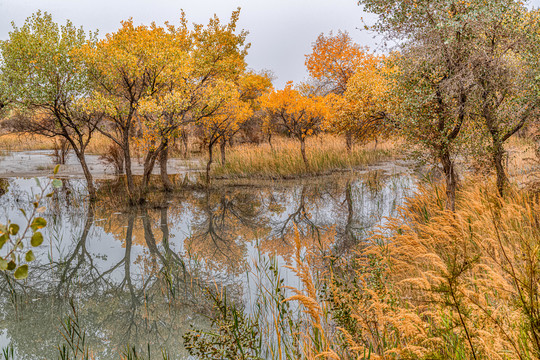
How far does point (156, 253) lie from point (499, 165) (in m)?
→ 7.08

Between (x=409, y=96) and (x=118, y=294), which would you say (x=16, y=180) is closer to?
(x=118, y=294)

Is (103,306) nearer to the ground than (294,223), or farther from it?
nearer to the ground

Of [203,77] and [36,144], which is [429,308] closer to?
[203,77]

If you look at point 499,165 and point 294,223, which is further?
point 499,165

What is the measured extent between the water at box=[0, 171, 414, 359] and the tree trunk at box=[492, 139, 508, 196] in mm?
2535

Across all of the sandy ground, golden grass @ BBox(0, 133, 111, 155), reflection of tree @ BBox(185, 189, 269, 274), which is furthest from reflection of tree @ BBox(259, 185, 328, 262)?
golden grass @ BBox(0, 133, 111, 155)

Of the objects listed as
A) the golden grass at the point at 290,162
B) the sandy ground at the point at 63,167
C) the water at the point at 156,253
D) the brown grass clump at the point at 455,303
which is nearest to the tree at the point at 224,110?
the golden grass at the point at 290,162

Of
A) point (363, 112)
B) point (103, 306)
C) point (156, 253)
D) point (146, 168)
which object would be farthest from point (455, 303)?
point (146, 168)

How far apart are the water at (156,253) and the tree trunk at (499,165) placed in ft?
8.32

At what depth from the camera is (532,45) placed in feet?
18.7

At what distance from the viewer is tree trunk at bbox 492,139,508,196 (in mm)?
6531

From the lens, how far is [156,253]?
7.59 m

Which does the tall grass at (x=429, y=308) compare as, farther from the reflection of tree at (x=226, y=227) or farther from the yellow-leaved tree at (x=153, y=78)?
the yellow-leaved tree at (x=153, y=78)

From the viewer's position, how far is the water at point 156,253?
184 inches
